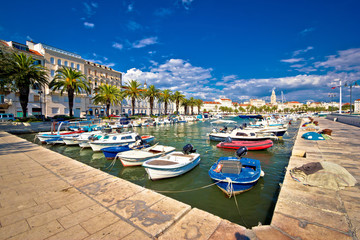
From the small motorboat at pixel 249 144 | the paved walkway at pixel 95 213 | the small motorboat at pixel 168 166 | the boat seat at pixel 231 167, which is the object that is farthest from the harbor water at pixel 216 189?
the paved walkway at pixel 95 213

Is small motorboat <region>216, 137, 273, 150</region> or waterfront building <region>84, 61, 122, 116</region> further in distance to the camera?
waterfront building <region>84, 61, 122, 116</region>

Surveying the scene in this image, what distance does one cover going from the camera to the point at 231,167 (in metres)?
8.91

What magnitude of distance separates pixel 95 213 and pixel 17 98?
56.2m

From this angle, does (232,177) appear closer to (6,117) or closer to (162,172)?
(162,172)

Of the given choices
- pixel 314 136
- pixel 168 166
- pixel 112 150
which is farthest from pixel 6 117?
pixel 314 136

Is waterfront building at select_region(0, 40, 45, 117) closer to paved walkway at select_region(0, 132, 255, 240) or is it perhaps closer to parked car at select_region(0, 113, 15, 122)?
parked car at select_region(0, 113, 15, 122)

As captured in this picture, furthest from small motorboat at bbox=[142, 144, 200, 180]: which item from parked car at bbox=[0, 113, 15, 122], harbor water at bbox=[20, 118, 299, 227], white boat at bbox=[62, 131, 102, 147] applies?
parked car at bbox=[0, 113, 15, 122]

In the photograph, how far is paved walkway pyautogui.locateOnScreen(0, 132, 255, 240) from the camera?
401 centimetres

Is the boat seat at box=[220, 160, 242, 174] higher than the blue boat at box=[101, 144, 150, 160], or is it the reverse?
the boat seat at box=[220, 160, 242, 174]

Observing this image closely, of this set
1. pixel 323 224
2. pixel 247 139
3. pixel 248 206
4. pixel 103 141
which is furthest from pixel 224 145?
pixel 323 224

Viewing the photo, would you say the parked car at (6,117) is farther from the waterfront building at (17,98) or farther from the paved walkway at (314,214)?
the paved walkway at (314,214)

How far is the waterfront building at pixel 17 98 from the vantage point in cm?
4044

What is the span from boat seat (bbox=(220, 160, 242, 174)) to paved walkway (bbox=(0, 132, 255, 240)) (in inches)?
167

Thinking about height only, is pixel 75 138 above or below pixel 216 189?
above
